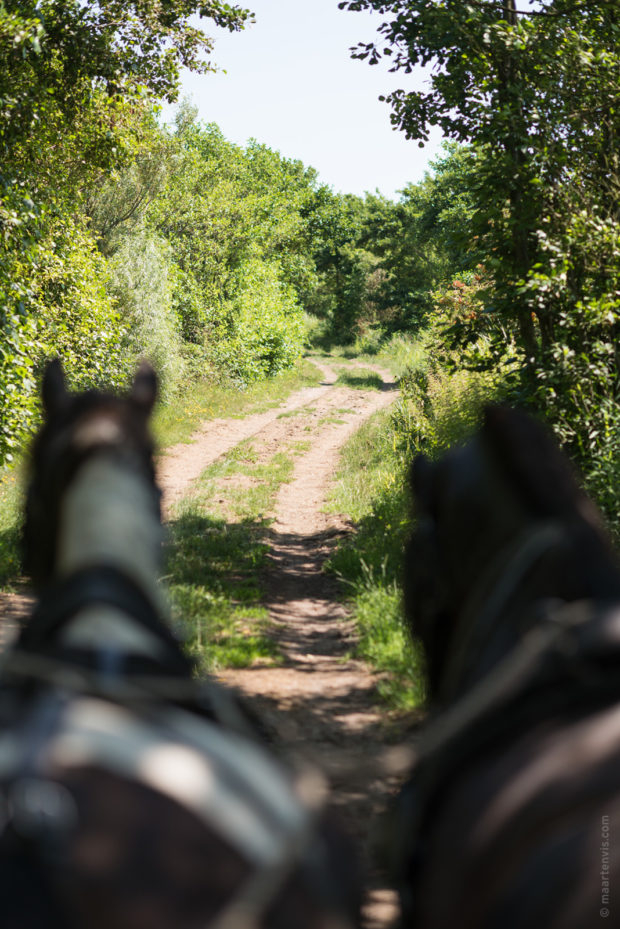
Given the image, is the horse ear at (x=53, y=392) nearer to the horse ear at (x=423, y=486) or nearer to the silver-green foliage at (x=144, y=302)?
the horse ear at (x=423, y=486)

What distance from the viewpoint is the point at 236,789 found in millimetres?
974

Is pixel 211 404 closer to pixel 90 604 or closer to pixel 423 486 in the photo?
pixel 423 486

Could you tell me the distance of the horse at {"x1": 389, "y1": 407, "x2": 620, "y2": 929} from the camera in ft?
3.58

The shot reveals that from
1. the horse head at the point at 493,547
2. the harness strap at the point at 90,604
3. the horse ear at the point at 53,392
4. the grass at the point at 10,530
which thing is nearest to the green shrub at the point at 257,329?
the grass at the point at 10,530

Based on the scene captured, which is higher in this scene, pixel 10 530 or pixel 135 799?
pixel 10 530

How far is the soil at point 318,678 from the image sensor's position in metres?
3.23

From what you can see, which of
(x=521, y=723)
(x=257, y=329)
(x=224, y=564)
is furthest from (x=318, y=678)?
(x=257, y=329)

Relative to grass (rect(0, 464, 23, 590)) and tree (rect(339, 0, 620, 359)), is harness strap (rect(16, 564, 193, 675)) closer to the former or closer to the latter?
grass (rect(0, 464, 23, 590))

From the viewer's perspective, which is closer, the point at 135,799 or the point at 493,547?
the point at 135,799

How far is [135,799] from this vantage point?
92 cm

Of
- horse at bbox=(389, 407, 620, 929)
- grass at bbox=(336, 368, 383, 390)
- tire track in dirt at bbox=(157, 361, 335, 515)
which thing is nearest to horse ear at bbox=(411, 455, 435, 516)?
horse at bbox=(389, 407, 620, 929)

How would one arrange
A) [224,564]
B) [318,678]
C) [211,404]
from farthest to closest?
[211,404] → [224,564] → [318,678]

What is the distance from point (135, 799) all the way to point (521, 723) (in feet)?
2.19

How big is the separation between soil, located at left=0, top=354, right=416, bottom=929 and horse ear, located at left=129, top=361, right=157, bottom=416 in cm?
56
